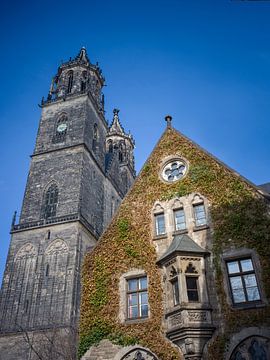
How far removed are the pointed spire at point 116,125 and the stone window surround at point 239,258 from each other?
51522mm

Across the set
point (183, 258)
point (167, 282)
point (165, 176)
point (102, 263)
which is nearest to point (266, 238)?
point (183, 258)

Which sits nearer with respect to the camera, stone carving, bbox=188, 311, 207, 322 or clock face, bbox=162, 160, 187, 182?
stone carving, bbox=188, 311, 207, 322

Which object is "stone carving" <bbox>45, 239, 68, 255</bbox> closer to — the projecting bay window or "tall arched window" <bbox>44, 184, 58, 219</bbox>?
"tall arched window" <bbox>44, 184, 58, 219</bbox>

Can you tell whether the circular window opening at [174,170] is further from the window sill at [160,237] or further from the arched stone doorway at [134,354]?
the arched stone doorway at [134,354]

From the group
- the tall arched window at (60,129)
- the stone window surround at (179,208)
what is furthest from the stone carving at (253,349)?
the tall arched window at (60,129)

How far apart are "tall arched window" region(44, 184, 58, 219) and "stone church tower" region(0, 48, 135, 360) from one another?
0.09 meters

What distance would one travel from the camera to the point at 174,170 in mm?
17969

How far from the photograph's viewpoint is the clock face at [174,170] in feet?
58.0

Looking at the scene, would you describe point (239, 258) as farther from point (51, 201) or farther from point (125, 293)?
point (51, 201)

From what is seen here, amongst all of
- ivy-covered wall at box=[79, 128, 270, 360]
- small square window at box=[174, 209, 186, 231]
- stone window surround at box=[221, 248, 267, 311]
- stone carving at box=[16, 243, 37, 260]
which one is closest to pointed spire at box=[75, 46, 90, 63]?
stone carving at box=[16, 243, 37, 260]

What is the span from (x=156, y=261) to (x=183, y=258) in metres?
1.45

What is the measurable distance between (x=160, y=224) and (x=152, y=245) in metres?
1.08

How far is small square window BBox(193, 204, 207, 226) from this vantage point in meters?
16.0

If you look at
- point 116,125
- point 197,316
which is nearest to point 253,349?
point 197,316
